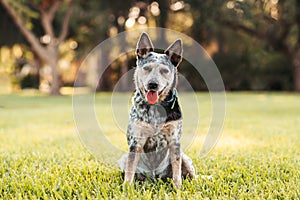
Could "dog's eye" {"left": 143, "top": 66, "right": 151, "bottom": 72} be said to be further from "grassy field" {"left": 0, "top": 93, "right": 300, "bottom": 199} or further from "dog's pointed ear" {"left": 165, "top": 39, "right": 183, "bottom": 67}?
"grassy field" {"left": 0, "top": 93, "right": 300, "bottom": 199}

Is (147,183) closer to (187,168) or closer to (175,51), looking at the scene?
(187,168)

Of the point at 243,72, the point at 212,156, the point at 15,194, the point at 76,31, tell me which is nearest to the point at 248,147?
the point at 212,156

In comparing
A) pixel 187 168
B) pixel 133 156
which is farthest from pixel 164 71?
pixel 187 168

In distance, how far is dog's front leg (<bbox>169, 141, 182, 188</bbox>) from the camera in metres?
2.75

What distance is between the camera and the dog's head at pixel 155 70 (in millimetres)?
2633

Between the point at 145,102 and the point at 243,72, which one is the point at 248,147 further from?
the point at 243,72

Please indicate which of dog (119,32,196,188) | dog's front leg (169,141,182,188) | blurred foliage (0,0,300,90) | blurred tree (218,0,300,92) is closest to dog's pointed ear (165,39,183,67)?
dog (119,32,196,188)

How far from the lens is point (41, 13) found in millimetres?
19859

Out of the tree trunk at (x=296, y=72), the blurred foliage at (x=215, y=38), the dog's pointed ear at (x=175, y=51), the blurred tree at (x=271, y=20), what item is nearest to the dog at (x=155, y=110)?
the dog's pointed ear at (x=175, y=51)

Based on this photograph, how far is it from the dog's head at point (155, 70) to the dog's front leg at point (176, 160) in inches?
15.0

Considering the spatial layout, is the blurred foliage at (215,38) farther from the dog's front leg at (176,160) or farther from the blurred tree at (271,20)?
the dog's front leg at (176,160)

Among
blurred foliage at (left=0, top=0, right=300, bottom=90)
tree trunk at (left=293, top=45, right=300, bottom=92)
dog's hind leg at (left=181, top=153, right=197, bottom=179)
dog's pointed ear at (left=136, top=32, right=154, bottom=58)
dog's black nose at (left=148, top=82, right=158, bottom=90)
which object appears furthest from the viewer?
tree trunk at (left=293, top=45, right=300, bottom=92)

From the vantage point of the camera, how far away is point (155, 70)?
264 cm

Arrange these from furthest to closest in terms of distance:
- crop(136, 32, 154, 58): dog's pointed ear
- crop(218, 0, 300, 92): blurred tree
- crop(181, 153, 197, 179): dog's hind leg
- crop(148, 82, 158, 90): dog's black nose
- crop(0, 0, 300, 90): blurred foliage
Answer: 1. crop(0, 0, 300, 90): blurred foliage
2. crop(218, 0, 300, 92): blurred tree
3. crop(181, 153, 197, 179): dog's hind leg
4. crop(136, 32, 154, 58): dog's pointed ear
5. crop(148, 82, 158, 90): dog's black nose
